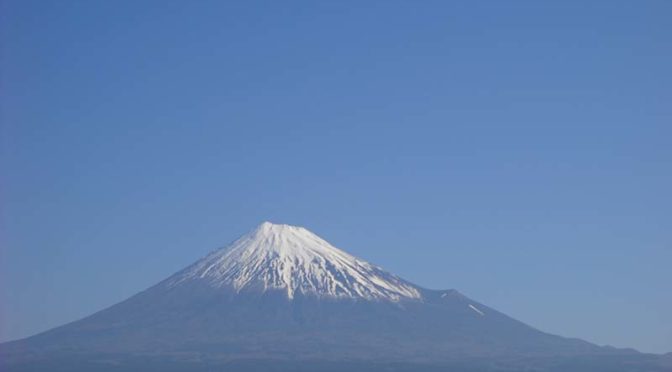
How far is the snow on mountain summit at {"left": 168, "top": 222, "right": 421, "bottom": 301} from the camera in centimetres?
17238

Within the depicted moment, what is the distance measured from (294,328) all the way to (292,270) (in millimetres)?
14752

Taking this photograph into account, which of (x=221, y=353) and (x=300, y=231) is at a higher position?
(x=300, y=231)

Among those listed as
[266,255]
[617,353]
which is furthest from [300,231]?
[617,353]

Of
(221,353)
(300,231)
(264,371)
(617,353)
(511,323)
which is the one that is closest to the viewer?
(264,371)

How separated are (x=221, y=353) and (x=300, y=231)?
3810cm

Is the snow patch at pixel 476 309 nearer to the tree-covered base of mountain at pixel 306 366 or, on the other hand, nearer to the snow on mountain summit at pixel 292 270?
the snow on mountain summit at pixel 292 270

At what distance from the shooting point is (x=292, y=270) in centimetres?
17562

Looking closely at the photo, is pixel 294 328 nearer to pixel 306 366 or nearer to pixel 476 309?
pixel 306 366

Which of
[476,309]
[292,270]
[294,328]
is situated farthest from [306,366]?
[476,309]

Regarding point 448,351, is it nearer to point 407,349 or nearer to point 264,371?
point 407,349

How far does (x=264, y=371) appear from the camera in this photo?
141000 mm

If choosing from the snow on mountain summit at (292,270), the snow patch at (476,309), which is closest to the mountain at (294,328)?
the snow on mountain summit at (292,270)

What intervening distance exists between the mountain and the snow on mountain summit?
0.62ft

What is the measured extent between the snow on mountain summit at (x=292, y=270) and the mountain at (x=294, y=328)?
188 millimetres
